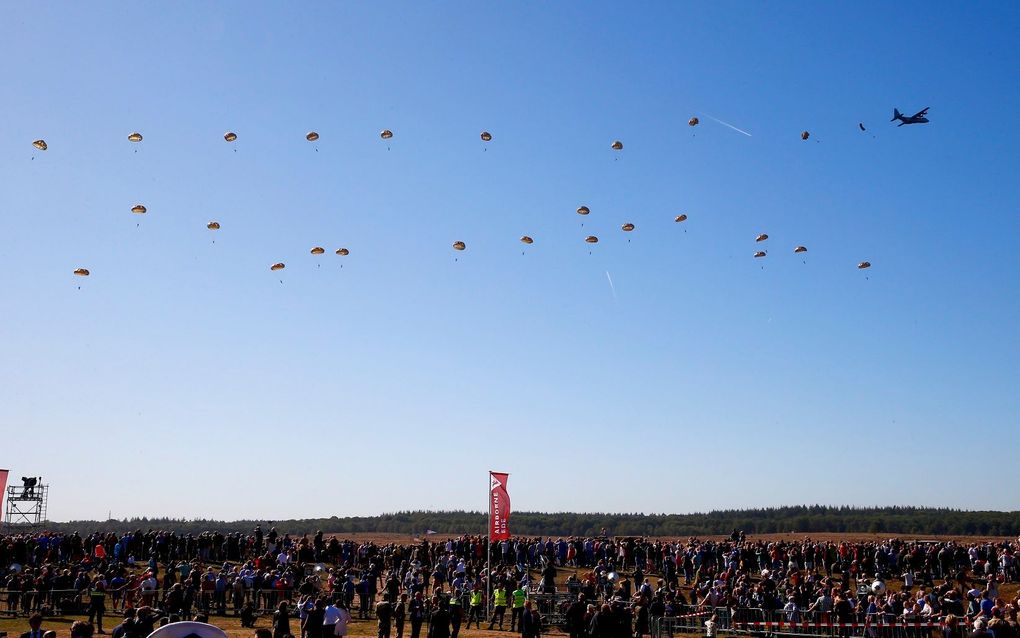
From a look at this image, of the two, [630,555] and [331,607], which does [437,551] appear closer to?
[630,555]

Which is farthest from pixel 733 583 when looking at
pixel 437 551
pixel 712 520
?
pixel 712 520

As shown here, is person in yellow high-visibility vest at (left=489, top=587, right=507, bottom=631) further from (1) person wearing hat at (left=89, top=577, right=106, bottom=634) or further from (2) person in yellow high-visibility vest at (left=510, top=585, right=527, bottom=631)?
(1) person wearing hat at (left=89, top=577, right=106, bottom=634)

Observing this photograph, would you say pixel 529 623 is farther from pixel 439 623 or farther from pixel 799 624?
pixel 799 624

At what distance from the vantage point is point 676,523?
5236 inches

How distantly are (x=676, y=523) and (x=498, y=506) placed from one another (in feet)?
341

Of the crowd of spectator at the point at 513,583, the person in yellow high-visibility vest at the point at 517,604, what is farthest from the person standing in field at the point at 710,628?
the person in yellow high-visibility vest at the point at 517,604

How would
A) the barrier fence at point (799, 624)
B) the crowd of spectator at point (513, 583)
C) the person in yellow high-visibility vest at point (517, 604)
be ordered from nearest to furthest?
the crowd of spectator at point (513, 583)
the barrier fence at point (799, 624)
the person in yellow high-visibility vest at point (517, 604)

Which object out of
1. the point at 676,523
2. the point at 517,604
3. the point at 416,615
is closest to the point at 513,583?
the point at 517,604

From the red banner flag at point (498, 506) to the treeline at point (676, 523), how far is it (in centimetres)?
8098

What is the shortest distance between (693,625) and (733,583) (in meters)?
5.38

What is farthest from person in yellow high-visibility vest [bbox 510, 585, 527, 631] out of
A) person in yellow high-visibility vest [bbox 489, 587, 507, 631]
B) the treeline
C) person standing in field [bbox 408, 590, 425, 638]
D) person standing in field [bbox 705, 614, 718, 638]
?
the treeline

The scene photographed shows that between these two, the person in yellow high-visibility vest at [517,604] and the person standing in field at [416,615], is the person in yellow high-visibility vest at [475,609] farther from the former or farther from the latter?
the person standing in field at [416,615]

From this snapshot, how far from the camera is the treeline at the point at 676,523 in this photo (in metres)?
116

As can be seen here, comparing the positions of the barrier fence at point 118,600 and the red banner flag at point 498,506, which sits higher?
the red banner flag at point 498,506
